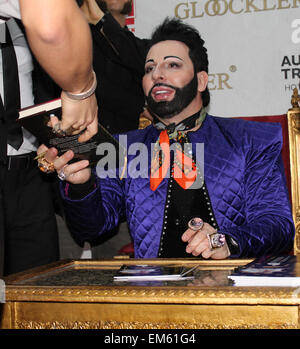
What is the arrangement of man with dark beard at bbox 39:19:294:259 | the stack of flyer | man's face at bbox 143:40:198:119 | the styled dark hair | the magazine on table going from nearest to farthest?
1. the stack of flyer
2. the magazine on table
3. man with dark beard at bbox 39:19:294:259
4. man's face at bbox 143:40:198:119
5. the styled dark hair

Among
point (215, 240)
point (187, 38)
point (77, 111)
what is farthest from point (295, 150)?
point (77, 111)

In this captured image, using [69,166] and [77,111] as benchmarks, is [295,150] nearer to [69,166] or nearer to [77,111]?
[69,166]

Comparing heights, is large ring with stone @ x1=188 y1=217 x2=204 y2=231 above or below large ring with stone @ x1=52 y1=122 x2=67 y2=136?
below

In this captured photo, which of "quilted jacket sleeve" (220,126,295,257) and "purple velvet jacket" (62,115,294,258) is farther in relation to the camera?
"purple velvet jacket" (62,115,294,258)

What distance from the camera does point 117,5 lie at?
11.6 ft

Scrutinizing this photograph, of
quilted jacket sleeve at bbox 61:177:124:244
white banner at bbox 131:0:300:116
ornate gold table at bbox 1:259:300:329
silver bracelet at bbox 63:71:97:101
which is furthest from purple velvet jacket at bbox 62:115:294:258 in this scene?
silver bracelet at bbox 63:71:97:101

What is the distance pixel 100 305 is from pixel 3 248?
4.37ft

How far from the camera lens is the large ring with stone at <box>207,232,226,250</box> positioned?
195 cm

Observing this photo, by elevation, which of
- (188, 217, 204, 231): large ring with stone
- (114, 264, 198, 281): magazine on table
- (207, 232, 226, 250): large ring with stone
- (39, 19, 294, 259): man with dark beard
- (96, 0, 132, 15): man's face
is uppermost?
(96, 0, 132, 15): man's face

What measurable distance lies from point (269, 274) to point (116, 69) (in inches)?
87.1

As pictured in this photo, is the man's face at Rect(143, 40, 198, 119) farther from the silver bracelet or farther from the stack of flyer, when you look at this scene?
the silver bracelet

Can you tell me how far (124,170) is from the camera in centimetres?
269

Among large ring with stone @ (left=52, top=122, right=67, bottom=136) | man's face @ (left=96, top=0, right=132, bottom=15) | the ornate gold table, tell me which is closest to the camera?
the ornate gold table
